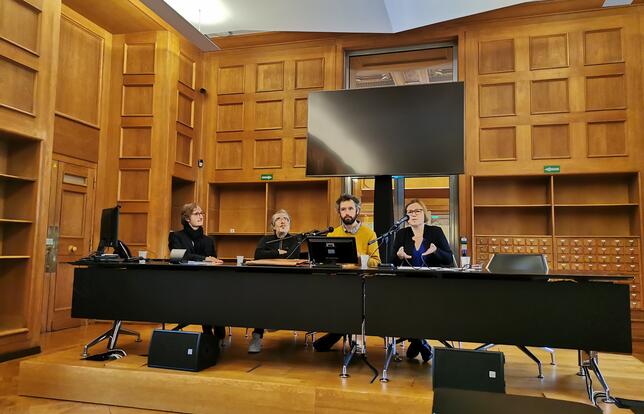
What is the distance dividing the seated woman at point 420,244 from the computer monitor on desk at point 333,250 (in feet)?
2.09

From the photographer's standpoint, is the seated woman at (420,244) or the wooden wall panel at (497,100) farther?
the wooden wall panel at (497,100)

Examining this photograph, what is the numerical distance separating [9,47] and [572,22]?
18.7 feet

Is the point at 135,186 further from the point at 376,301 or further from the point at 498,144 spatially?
the point at 498,144

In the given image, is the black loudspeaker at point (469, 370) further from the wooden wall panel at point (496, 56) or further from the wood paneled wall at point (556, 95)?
the wooden wall panel at point (496, 56)

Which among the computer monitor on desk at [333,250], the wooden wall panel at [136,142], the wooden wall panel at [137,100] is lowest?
the computer monitor on desk at [333,250]

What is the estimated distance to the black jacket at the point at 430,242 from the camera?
354 cm

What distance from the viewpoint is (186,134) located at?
615 cm

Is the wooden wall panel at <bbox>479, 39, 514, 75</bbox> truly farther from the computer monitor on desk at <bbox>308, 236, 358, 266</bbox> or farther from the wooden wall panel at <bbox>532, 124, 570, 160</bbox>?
the computer monitor on desk at <bbox>308, 236, 358, 266</bbox>

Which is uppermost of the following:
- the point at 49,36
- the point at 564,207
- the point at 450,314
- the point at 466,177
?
the point at 49,36

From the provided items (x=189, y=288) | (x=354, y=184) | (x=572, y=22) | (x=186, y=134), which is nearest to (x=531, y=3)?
(x=572, y=22)

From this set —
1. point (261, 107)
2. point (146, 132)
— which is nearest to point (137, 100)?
point (146, 132)

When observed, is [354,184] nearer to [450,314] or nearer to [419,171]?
[419,171]

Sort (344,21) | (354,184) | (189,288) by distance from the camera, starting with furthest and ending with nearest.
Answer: (354,184) → (344,21) → (189,288)

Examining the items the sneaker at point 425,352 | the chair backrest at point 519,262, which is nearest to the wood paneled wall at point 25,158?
the sneaker at point 425,352
